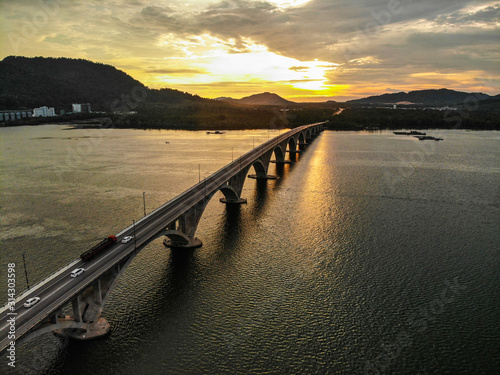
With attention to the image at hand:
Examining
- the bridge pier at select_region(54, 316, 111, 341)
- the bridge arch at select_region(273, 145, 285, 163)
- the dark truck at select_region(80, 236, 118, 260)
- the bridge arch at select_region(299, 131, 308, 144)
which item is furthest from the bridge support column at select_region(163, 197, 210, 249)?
the bridge arch at select_region(299, 131, 308, 144)

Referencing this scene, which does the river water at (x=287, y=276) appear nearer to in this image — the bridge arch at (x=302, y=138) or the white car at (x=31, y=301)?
the white car at (x=31, y=301)

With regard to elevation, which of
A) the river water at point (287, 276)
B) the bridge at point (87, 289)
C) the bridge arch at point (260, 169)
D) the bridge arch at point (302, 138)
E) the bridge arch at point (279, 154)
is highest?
the bridge arch at point (302, 138)

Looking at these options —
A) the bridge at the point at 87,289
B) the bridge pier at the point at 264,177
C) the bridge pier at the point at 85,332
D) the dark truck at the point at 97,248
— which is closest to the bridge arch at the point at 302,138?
the bridge pier at the point at 264,177

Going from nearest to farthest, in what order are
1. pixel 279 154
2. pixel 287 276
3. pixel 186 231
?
pixel 287 276 < pixel 186 231 < pixel 279 154

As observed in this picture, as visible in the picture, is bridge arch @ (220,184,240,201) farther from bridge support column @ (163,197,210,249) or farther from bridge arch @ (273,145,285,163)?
bridge arch @ (273,145,285,163)

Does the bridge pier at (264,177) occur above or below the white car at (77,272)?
above

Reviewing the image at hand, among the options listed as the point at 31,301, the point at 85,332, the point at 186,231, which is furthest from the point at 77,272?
the point at 186,231

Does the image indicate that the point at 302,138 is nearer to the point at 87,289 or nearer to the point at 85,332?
the point at 87,289

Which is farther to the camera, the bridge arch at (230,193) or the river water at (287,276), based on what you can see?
the bridge arch at (230,193)
